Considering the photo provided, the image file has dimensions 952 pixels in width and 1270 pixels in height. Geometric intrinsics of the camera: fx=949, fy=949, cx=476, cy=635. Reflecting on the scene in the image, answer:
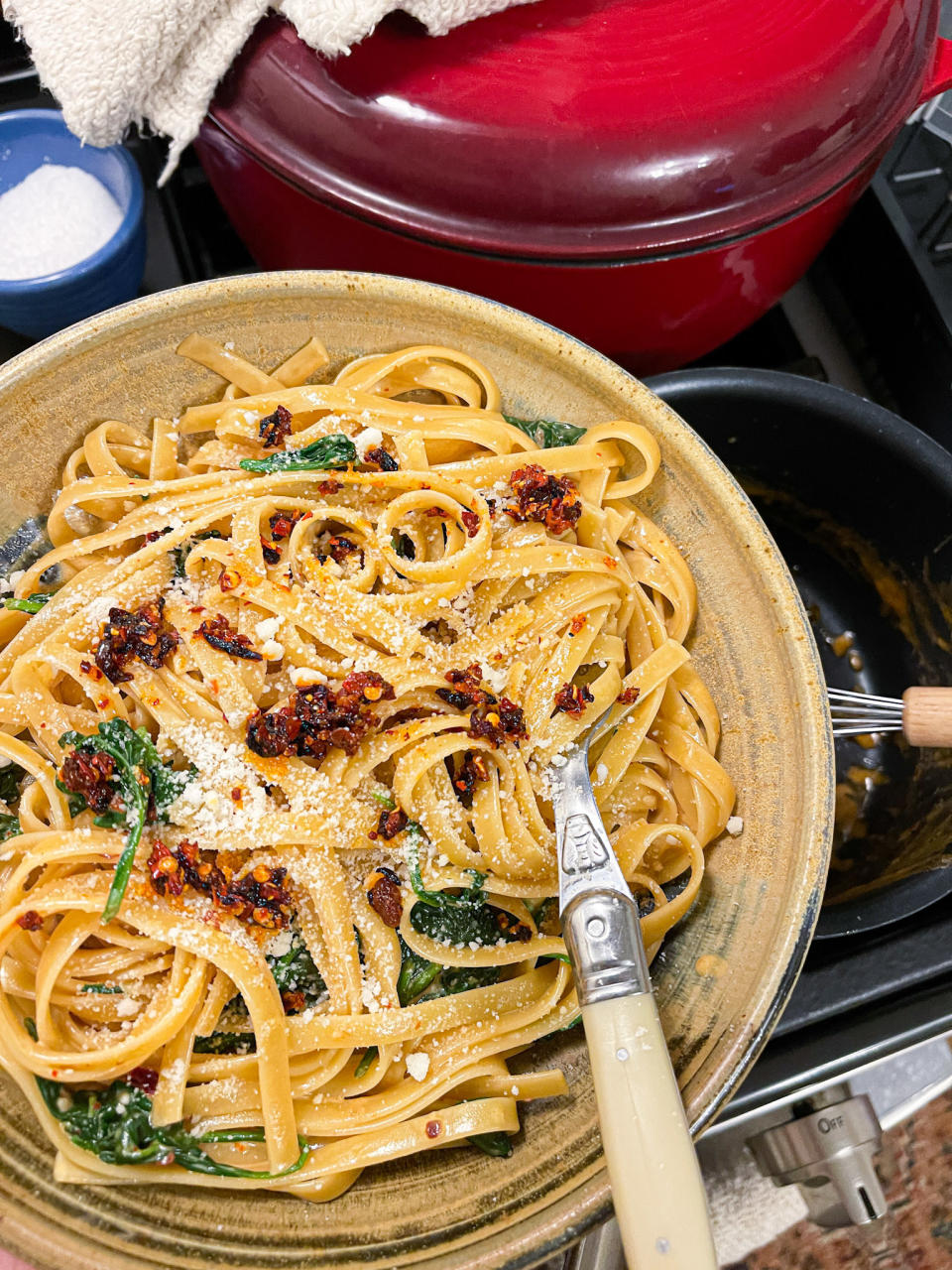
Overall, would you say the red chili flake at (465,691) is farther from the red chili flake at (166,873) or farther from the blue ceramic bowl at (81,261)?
the blue ceramic bowl at (81,261)

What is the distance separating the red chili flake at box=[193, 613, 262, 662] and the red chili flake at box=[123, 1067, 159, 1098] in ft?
2.01

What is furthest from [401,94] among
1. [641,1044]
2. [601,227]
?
[641,1044]

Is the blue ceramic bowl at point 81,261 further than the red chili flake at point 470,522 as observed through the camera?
Yes

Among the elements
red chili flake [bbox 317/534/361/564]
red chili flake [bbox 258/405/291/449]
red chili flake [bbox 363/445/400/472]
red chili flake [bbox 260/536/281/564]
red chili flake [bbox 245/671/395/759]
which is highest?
red chili flake [bbox 258/405/291/449]

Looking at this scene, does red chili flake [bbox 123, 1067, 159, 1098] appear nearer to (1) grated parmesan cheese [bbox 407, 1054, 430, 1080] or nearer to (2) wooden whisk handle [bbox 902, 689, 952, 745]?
(1) grated parmesan cheese [bbox 407, 1054, 430, 1080]

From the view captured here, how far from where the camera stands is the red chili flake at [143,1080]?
4.44ft

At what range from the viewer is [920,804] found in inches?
74.4

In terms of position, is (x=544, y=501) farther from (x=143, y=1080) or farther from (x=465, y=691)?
(x=143, y=1080)

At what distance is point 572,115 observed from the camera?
1485 millimetres

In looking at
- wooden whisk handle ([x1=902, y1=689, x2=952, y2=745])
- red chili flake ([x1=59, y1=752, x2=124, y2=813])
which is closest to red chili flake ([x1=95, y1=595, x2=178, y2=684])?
red chili flake ([x1=59, y1=752, x2=124, y2=813])

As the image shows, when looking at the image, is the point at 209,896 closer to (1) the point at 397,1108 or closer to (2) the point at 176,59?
(1) the point at 397,1108

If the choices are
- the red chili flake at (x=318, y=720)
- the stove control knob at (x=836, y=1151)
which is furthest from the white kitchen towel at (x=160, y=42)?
the stove control knob at (x=836, y=1151)

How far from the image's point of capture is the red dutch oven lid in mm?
1491

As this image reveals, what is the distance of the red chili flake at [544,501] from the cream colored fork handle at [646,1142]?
77cm
